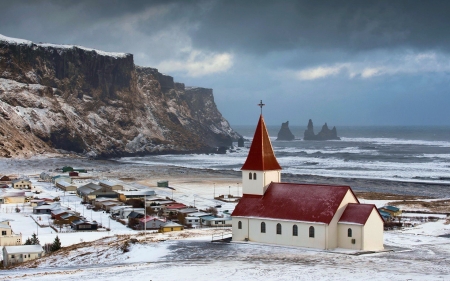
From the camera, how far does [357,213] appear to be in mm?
38469

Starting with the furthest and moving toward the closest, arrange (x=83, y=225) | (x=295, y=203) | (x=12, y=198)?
(x=12, y=198), (x=83, y=225), (x=295, y=203)

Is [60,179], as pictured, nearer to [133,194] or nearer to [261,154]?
Result: [133,194]

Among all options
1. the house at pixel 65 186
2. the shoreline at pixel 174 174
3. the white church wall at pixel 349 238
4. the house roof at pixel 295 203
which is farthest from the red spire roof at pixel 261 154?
the house at pixel 65 186

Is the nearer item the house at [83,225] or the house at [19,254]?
the house at [19,254]

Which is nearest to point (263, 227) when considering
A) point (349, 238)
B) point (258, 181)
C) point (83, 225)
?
Answer: point (258, 181)

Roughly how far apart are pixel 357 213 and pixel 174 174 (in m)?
78.9

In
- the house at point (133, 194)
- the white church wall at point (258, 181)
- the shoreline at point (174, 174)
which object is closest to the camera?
the white church wall at point (258, 181)

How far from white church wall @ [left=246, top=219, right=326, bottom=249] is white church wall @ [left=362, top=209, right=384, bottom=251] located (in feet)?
7.96

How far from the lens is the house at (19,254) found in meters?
41.6

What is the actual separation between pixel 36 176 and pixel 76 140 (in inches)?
2489

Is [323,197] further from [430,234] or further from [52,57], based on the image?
[52,57]

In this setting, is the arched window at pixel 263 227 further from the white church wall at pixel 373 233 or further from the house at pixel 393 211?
the house at pixel 393 211

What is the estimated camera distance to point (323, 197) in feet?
129

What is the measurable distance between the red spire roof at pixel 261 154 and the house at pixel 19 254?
14386mm
